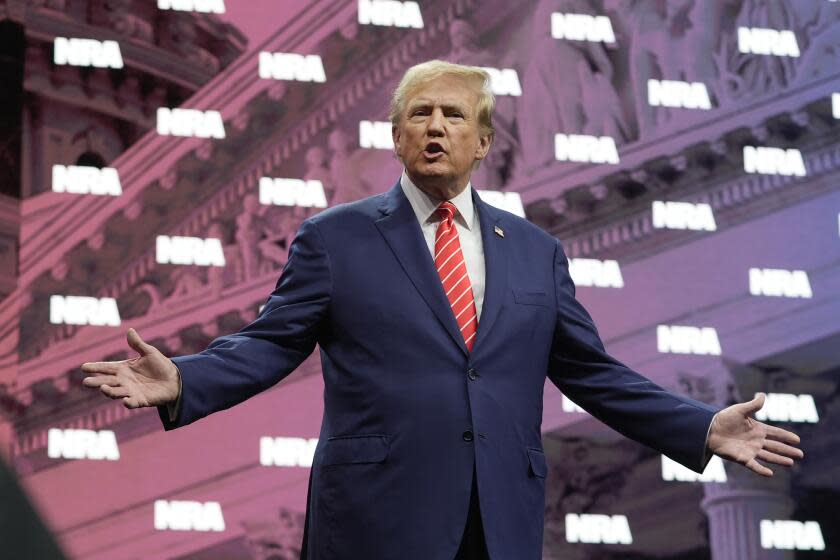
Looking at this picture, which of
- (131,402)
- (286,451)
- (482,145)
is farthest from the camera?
(286,451)

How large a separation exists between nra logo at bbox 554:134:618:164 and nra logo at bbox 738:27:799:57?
34.0 inches

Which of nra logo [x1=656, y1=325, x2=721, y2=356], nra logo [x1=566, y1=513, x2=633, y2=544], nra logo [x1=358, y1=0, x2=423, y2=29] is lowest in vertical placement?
nra logo [x1=566, y1=513, x2=633, y2=544]

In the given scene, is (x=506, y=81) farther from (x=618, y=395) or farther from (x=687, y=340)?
(x=618, y=395)

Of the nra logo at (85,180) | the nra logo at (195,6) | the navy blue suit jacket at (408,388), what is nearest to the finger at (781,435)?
the navy blue suit jacket at (408,388)

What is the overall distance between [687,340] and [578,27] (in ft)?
5.30

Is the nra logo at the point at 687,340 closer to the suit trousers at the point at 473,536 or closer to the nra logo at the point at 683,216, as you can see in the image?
the nra logo at the point at 683,216

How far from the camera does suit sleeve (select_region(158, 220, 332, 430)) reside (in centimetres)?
192

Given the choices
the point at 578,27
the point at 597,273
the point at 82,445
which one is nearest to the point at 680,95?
the point at 578,27

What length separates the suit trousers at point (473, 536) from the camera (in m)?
1.91

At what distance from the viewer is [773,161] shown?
6.22m

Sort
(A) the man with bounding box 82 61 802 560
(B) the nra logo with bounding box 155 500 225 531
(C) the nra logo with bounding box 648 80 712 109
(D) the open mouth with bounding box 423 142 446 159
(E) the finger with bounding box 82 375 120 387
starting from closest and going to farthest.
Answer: (E) the finger with bounding box 82 375 120 387 → (A) the man with bounding box 82 61 802 560 → (D) the open mouth with bounding box 423 142 446 159 → (B) the nra logo with bounding box 155 500 225 531 → (C) the nra logo with bounding box 648 80 712 109

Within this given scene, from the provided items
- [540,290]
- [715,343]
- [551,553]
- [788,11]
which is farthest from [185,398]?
[788,11]

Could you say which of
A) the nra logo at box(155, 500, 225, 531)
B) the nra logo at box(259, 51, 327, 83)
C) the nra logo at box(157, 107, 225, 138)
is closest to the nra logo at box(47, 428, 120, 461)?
the nra logo at box(155, 500, 225, 531)

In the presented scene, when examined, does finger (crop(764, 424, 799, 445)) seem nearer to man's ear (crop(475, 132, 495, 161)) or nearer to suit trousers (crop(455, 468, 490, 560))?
suit trousers (crop(455, 468, 490, 560))
